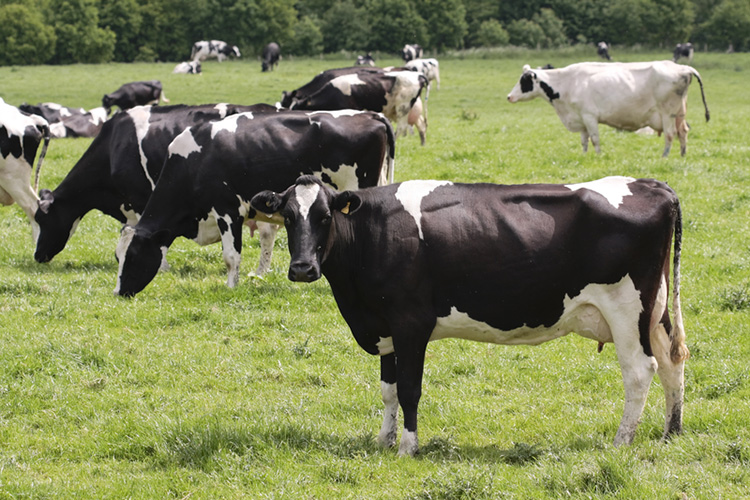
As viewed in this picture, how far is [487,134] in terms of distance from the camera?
2359cm

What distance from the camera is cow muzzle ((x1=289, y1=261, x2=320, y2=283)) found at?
6398mm

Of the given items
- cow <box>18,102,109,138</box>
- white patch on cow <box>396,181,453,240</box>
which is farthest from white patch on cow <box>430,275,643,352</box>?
cow <box>18,102,109,138</box>

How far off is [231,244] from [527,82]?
1378cm

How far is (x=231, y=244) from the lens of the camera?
11.6 meters

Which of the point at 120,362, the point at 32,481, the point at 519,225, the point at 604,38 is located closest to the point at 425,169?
the point at 120,362

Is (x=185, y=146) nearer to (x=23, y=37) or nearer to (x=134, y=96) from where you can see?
(x=134, y=96)

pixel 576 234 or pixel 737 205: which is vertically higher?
pixel 576 234

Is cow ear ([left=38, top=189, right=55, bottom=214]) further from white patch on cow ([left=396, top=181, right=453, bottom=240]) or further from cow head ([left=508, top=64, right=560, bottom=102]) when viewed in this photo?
cow head ([left=508, top=64, right=560, bottom=102])

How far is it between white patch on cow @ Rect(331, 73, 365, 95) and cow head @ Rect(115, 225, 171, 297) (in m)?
10.6

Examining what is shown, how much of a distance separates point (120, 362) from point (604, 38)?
8729 cm

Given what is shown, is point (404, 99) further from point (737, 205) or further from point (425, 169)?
point (737, 205)

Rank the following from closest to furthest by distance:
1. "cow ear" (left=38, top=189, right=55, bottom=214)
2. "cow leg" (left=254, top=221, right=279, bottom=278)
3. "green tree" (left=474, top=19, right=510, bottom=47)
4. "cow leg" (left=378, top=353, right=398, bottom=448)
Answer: "cow leg" (left=378, top=353, right=398, bottom=448)
"cow leg" (left=254, top=221, right=279, bottom=278)
"cow ear" (left=38, top=189, right=55, bottom=214)
"green tree" (left=474, top=19, right=510, bottom=47)

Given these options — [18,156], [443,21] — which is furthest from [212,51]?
[18,156]

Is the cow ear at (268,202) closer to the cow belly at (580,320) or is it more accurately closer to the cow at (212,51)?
the cow belly at (580,320)
